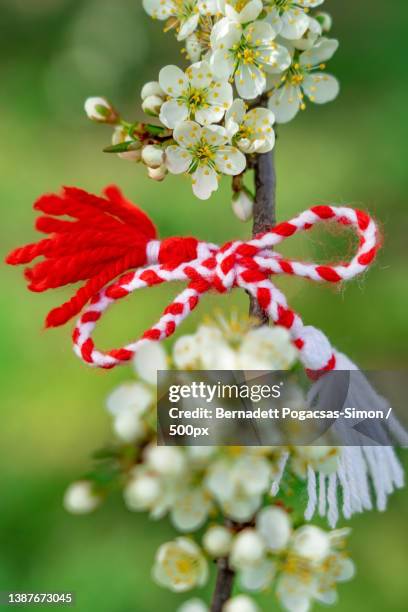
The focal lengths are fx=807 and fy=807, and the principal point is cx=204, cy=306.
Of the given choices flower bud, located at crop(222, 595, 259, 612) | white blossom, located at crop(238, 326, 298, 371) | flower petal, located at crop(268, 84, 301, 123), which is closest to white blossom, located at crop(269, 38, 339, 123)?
flower petal, located at crop(268, 84, 301, 123)

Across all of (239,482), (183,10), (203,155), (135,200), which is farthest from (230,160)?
(135,200)

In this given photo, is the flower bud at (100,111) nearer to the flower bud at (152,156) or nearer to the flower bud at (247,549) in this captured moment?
the flower bud at (152,156)

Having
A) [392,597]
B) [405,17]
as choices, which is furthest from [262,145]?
[405,17]

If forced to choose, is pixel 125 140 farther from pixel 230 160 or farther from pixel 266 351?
pixel 266 351

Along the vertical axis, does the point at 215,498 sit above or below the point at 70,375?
below

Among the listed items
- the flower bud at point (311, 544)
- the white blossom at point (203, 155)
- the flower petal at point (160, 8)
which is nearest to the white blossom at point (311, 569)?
the flower bud at point (311, 544)

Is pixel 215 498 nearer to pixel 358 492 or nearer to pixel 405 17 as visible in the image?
pixel 358 492
